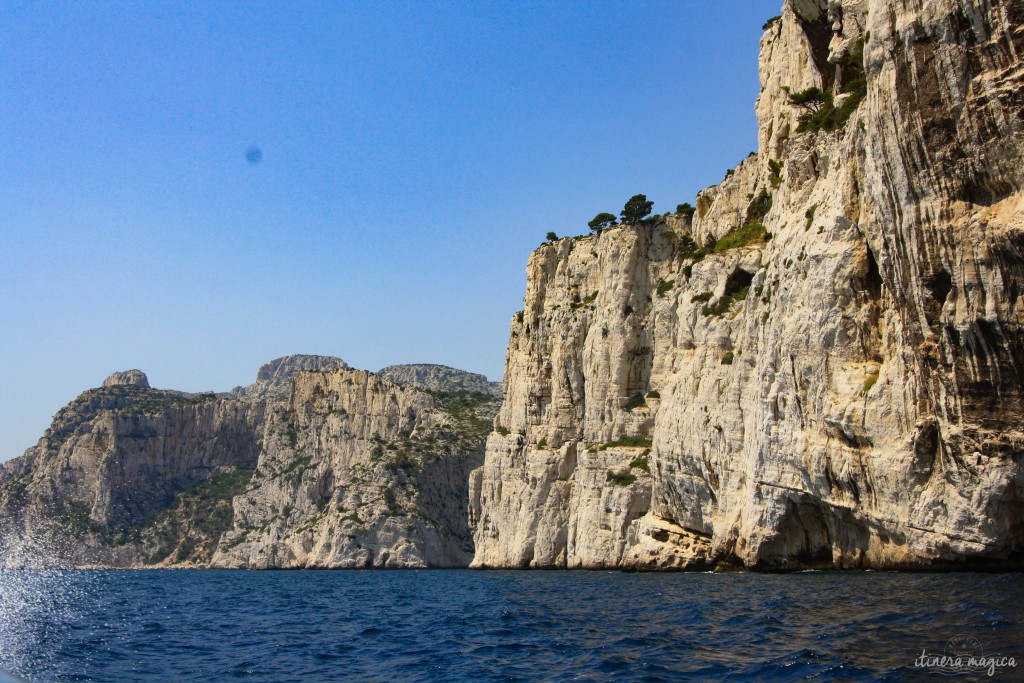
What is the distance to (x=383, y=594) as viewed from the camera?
5078 centimetres

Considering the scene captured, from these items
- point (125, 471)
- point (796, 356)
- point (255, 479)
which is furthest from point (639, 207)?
point (125, 471)

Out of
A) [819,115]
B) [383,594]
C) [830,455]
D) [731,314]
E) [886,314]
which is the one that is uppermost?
[819,115]

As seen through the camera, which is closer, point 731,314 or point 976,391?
point 976,391

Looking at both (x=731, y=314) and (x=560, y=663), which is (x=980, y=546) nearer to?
(x=560, y=663)

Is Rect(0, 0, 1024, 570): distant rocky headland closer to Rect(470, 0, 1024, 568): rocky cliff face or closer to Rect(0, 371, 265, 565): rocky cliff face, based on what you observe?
Rect(470, 0, 1024, 568): rocky cliff face

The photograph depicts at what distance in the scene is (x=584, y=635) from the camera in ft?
77.2

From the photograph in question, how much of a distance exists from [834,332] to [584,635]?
20.3m

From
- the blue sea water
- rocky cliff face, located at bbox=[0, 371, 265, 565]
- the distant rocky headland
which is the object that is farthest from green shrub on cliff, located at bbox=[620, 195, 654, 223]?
rocky cliff face, located at bbox=[0, 371, 265, 565]

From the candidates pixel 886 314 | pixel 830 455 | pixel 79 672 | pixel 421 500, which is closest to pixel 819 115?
pixel 886 314

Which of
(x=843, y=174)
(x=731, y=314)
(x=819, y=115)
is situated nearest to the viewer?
(x=843, y=174)

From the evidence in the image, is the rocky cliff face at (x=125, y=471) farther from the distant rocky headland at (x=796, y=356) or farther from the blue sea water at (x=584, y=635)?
the blue sea water at (x=584, y=635)

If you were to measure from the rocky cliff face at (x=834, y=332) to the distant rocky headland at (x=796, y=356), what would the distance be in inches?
4.2

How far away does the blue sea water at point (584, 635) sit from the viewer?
1755 cm

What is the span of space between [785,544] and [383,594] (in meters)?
22.1
